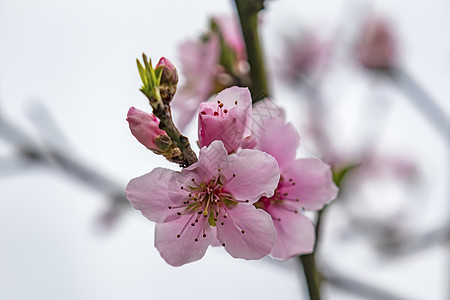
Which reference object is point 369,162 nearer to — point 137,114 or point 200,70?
point 200,70

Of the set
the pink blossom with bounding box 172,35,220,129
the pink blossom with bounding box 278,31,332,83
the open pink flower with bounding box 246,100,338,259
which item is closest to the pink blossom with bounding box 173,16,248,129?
the pink blossom with bounding box 172,35,220,129

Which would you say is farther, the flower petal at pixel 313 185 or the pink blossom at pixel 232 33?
the pink blossom at pixel 232 33

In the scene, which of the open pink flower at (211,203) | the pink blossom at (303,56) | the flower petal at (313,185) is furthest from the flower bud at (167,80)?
the pink blossom at (303,56)

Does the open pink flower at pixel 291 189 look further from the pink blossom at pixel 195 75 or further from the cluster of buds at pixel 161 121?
the pink blossom at pixel 195 75

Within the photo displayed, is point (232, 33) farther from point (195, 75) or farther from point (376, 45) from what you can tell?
point (376, 45)

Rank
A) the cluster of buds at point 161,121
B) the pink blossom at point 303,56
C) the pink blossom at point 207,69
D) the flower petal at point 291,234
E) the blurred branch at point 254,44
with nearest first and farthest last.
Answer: the cluster of buds at point 161,121 → the flower petal at point 291,234 → the blurred branch at point 254,44 → the pink blossom at point 207,69 → the pink blossom at point 303,56

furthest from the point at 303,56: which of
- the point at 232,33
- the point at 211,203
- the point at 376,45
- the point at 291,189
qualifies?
the point at 211,203

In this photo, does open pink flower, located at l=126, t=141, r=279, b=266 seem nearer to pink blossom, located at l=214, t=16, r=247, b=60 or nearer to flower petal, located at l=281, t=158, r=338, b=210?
flower petal, located at l=281, t=158, r=338, b=210
